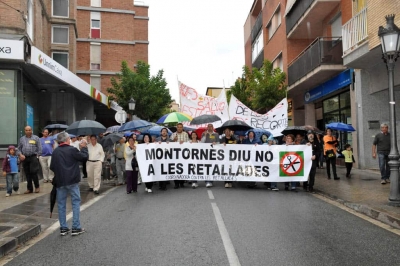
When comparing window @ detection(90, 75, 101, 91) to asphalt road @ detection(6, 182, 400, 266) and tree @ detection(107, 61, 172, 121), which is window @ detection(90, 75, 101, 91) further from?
asphalt road @ detection(6, 182, 400, 266)

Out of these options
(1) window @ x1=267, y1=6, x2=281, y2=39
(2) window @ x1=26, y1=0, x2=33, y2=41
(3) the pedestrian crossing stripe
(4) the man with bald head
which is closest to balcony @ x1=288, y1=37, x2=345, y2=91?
(1) window @ x1=267, y1=6, x2=281, y2=39

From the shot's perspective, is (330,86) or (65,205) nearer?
(65,205)

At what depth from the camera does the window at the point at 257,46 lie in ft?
108

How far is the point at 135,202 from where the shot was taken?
9359 millimetres

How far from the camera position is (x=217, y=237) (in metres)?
5.87

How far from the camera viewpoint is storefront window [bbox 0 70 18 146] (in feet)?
49.7

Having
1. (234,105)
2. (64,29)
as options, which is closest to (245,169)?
(234,105)

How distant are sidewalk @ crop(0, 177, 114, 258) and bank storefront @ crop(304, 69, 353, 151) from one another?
11.8m

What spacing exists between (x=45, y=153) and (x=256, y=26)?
26.3 metres

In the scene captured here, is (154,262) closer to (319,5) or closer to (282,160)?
(282,160)

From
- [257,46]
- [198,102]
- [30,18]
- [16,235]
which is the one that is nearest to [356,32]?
[198,102]

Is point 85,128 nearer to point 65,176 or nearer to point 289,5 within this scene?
point 65,176

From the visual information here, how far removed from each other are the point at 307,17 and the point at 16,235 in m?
18.1

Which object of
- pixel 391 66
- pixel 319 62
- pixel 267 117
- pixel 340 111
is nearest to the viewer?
pixel 391 66
